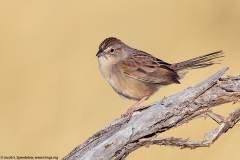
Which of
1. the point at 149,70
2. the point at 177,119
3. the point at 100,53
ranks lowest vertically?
the point at 177,119

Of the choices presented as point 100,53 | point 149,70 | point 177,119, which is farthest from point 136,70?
point 177,119

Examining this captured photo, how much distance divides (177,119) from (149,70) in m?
2.34

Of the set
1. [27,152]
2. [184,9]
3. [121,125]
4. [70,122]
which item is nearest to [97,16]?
[184,9]

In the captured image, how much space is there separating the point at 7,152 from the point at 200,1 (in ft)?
18.8

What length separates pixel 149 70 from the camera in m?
7.56

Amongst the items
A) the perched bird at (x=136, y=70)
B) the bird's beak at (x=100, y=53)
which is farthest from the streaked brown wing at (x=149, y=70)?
the bird's beak at (x=100, y=53)

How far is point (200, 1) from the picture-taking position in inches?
535

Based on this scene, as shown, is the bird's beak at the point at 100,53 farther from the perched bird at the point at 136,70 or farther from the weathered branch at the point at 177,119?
the weathered branch at the point at 177,119

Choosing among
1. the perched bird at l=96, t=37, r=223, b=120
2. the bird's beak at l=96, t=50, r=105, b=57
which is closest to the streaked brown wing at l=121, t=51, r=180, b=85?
the perched bird at l=96, t=37, r=223, b=120

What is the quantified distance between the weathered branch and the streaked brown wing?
1.91 meters

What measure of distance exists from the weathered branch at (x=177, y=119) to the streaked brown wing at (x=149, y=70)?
1907 millimetres

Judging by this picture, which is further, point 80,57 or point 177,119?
point 80,57

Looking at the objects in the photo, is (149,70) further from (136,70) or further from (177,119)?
(177,119)

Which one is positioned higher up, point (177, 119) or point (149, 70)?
point (149, 70)
